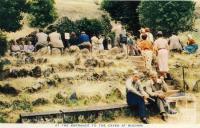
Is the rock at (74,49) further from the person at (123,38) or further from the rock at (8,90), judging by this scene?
the rock at (8,90)

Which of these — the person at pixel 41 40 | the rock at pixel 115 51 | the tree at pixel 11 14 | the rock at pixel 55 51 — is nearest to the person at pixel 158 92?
the rock at pixel 115 51

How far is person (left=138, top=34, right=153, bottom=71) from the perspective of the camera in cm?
738

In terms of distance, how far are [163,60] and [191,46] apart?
551 mm

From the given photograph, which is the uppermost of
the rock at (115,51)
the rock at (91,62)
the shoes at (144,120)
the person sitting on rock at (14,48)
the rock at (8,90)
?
the person sitting on rock at (14,48)

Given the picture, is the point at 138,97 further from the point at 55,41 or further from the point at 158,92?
the point at 55,41

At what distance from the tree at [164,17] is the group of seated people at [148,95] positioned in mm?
862

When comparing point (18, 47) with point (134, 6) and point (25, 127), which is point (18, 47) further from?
point (134, 6)

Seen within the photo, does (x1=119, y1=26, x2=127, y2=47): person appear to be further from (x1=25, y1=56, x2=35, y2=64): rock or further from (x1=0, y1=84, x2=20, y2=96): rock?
(x1=0, y1=84, x2=20, y2=96): rock

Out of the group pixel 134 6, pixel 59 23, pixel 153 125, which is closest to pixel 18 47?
pixel 59 23

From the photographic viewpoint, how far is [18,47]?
7.39 metres

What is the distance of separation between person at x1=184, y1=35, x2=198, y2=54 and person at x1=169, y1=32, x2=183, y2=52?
0.12m

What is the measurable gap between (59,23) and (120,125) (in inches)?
83.4

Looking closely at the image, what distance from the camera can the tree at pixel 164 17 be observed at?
7.33 m

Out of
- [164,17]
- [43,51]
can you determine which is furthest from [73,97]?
[164,17]
